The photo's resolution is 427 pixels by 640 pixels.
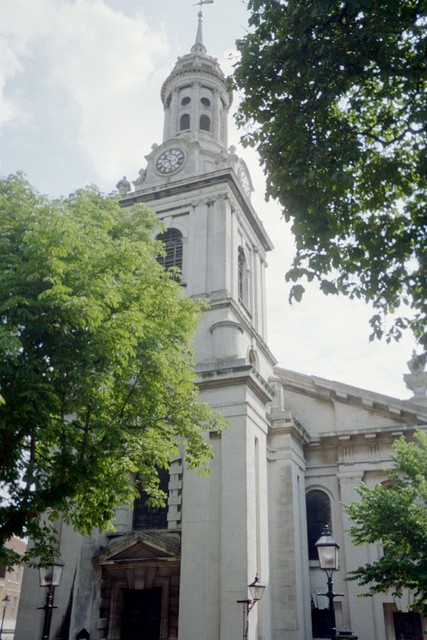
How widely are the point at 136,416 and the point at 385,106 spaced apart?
8.55m

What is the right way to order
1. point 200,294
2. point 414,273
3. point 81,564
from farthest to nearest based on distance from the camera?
point 200,294, point 81,564, point 414,273

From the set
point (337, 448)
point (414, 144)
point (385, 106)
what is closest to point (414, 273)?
point (414, 144)

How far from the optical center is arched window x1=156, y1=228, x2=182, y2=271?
26.2 meters

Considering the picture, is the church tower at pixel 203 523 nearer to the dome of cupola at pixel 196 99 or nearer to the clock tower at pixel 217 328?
the clock tower at pixel 217 328

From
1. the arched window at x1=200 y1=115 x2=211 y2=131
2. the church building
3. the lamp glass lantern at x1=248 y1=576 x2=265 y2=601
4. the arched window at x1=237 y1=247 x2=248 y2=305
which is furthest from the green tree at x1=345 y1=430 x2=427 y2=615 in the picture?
the arched window at x1=200 y1=115 x2=211 y2=131

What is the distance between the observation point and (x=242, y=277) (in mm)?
27797

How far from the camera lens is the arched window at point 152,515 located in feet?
66.7

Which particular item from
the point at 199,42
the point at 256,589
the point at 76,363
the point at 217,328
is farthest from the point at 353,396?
the point at 199,42

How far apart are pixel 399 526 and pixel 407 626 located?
823 cm

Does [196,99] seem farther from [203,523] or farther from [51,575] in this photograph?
[51,575]

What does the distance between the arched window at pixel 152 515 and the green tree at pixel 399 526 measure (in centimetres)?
621

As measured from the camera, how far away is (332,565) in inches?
525

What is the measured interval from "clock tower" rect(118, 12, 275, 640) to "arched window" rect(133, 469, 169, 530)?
32.6 inches

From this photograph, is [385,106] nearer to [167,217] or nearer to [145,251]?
[145,251]
